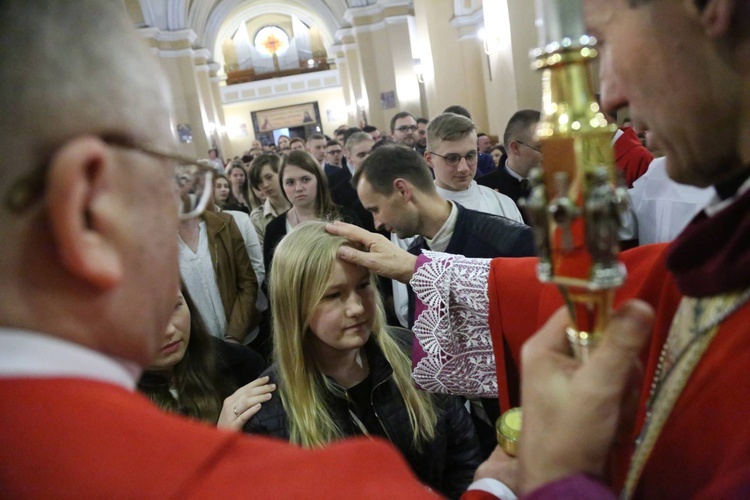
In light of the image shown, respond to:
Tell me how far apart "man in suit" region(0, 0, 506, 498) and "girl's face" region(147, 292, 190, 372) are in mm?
1332

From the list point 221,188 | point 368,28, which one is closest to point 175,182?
point 221,188

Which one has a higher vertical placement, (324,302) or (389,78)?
(389,78)

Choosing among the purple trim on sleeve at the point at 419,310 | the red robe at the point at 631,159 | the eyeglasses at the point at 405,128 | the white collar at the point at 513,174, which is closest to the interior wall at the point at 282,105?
the eyeglasses at the point at 405,128

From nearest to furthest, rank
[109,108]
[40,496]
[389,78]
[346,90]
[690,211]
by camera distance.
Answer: [40,496] < [109,108] < [690,211] < [389,78] < [346,90]

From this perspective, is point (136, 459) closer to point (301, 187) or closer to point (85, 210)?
point (85, 210)

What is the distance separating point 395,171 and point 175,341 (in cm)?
126

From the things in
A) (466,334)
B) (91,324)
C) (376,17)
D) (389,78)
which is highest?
(376,17)

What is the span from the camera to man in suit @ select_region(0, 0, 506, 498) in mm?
523

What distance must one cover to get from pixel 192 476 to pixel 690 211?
2068mm

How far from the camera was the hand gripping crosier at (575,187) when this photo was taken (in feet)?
1.81

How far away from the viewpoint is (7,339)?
553 mm

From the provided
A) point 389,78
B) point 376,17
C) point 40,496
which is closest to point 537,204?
point 40,496

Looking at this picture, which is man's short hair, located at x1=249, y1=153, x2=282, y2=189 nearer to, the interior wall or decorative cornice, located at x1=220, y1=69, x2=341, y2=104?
the interior wall

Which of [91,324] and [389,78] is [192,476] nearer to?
[91,324]
